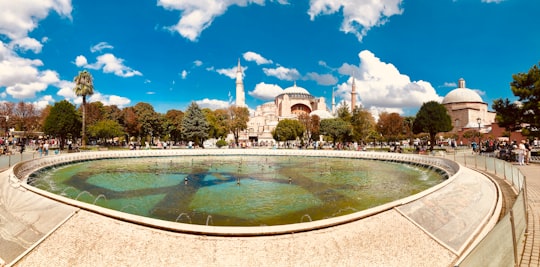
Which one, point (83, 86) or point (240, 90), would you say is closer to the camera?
point (83, 86)

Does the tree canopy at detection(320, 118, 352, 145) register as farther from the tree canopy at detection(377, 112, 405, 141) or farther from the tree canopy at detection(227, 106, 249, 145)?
the tree canopy at detection(227, 106, 249, 145)

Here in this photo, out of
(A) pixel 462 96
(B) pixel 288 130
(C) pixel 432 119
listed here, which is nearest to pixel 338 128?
(B) pixel 288 130

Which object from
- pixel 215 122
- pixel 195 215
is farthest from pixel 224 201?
pixel 215 122

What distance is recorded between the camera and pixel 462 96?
6994 centimetres

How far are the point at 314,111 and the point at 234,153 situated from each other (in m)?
68.6

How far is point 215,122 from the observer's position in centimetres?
5597

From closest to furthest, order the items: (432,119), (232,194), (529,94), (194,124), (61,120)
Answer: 1. (232,194)
2. (529,94)
3. (61,120)
4. (432,119)
5. (194,124)

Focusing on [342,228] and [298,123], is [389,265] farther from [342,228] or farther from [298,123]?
[298,123]

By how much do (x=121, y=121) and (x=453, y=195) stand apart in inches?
2305

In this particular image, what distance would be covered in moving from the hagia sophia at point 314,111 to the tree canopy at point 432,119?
19.7 feet

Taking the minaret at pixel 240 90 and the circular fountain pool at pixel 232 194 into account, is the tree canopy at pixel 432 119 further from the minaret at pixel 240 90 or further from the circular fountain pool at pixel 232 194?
the minaret at pixel 240 90

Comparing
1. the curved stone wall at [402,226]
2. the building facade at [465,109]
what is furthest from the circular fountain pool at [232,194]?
the building facade at [465,109]

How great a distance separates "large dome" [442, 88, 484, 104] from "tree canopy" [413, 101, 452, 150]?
37.5 meters

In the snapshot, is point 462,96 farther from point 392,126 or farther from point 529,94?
point 529,94
